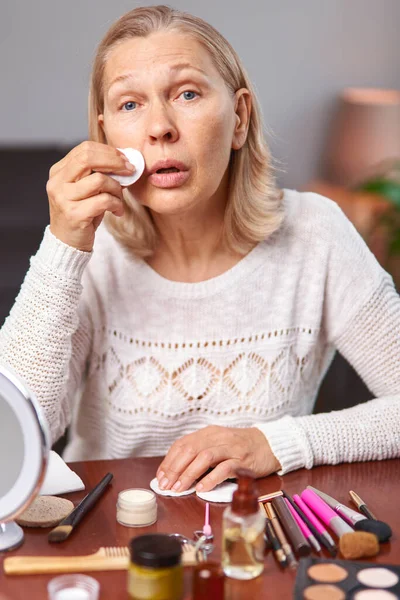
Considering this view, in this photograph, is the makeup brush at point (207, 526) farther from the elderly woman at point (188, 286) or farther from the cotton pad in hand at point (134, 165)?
the cotton pad in hand at point (134, 165)

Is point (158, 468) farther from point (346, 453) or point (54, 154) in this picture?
point (54, 154)

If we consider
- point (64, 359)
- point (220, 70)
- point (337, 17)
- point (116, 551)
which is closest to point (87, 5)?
point (337, 17)

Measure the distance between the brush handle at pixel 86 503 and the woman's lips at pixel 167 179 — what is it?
0.45 metres

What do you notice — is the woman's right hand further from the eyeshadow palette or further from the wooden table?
the eyeshadow palette

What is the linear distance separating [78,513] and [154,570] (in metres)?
0.25

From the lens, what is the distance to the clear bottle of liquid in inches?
32.7

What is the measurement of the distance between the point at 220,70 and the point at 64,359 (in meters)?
0.53

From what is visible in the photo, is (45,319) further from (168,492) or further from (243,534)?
(243,534)

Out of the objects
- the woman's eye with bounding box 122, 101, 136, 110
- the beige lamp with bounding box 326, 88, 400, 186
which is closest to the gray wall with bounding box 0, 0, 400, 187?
the beige lamp with bounding box 326, 88, 400, 186

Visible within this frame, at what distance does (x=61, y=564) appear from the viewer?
871 mm

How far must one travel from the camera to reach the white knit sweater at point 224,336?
1.40 metres

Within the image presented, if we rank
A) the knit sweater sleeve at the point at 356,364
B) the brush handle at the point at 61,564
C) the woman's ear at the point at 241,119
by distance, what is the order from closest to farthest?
the brush handle at the point at 61,564 → the knit sweater sleeve at the point at 356,364 → the woman's ear at the point at 241,119

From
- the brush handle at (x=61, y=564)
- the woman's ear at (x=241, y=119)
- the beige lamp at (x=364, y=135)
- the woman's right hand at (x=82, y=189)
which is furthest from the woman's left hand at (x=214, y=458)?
the beige lamp at (x=364, y=135)

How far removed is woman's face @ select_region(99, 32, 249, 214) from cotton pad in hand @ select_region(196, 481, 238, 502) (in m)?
0.44
